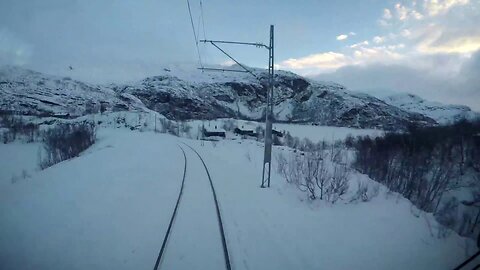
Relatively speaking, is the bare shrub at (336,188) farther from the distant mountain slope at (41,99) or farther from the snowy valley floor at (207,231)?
the distant mountain slope at (41,99)

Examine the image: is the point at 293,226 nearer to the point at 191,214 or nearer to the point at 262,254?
the point at 262,254

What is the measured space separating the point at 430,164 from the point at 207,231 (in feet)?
69.2

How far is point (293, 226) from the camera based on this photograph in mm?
8859

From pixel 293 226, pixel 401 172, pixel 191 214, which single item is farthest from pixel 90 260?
pixel 401 172

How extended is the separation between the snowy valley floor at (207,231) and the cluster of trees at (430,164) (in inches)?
290

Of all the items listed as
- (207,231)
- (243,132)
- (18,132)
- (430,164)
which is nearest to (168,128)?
(243,132)

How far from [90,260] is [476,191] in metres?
17.4

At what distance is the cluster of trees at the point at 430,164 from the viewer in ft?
59.8

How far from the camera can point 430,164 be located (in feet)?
76.0

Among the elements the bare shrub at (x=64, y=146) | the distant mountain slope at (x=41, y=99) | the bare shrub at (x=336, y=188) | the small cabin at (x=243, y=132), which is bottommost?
the bare shrub at (x=64, y=146)

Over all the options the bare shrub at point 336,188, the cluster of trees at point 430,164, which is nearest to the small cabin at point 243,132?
the cluster of trees at point 430,164

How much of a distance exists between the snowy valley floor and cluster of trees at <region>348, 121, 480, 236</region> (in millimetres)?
7366

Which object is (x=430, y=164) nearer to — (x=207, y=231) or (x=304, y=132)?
(x=207, y=231)

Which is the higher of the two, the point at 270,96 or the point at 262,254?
the point at 270,96
